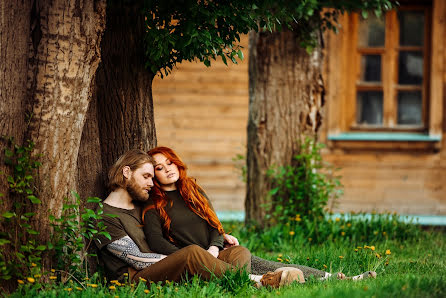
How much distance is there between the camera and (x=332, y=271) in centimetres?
546

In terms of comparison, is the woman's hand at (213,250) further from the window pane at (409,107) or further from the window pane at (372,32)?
the window pane at (372,32)

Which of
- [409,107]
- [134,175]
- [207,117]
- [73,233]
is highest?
[409,107]

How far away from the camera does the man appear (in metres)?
4.71

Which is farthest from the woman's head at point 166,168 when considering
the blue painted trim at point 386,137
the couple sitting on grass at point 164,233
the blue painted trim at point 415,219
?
the blue painted trim at point 386,137

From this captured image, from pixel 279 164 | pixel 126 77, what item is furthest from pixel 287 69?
pixel 126 77

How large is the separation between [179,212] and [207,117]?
20.3 ft

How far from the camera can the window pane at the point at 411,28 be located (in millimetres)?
11109

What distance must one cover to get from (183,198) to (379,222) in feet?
11.4

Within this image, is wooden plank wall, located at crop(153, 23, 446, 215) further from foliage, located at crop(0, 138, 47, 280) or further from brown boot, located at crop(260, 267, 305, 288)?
foliage, located at crop(0, 138, 47, 280)

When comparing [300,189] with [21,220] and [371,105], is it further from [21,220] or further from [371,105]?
[21,220]

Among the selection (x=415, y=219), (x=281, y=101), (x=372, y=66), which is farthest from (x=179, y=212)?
(x=372, y=66)

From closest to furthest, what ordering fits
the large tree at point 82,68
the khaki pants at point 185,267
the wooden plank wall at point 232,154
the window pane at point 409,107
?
1. the large tree at point 82,68
2. the khaki pants at point 185,267
3. the wooden plank wall at point 232,154
4. the window pane at point 409,107

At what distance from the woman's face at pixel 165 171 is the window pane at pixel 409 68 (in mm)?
6884

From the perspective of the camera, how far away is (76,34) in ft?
15.0
